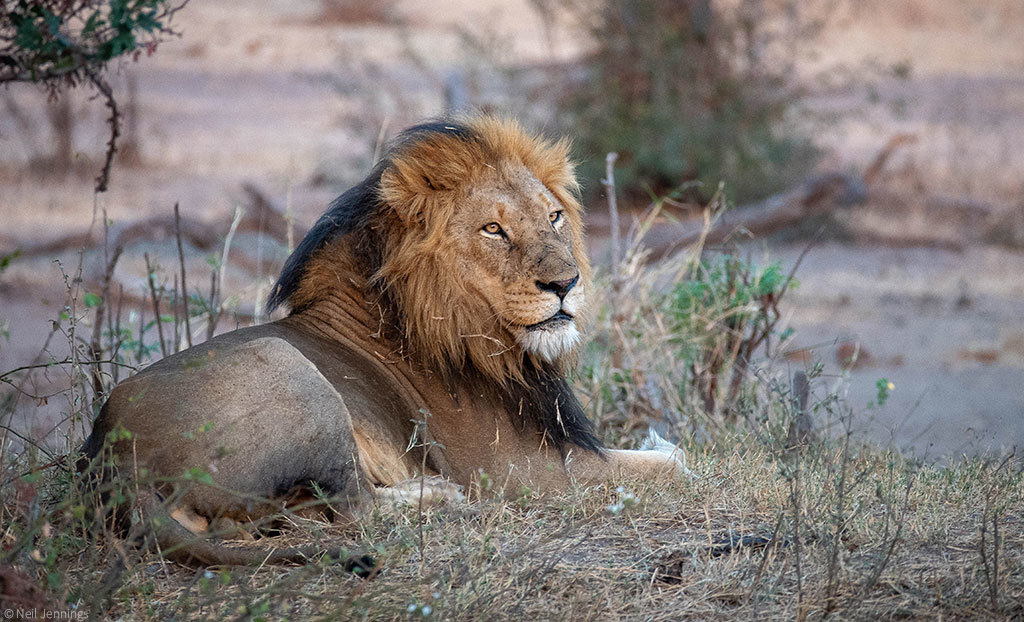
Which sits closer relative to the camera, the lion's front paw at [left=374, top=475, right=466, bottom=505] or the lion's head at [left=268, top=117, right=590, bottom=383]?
the lion's front paw at [left=374, top=475, right=466, bottom=505]

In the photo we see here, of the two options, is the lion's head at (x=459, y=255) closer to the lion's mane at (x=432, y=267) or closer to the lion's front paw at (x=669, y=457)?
the lion's mane at (x=432, y=267)

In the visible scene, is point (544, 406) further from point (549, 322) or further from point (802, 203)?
point (802, 203)

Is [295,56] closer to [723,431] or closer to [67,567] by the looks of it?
[723,431]

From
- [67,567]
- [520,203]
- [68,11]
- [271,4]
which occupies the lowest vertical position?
[67,567]

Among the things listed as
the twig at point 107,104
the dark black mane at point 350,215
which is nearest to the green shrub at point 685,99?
the twig at point 107,104

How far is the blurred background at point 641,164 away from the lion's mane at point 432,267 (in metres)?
1.17

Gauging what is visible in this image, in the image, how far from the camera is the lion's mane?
3.88 m

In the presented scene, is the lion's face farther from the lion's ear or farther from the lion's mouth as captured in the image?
the lion's ear

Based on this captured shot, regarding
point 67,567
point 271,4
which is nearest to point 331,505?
point 67,567

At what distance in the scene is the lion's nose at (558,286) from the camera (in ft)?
12.5

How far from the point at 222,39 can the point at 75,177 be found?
7.10m

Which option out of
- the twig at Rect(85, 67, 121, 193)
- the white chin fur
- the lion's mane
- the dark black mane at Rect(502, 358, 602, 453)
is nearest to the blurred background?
the twig at Rect(85, 67, 121, 193)

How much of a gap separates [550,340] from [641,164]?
877cm

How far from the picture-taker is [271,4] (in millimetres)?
21812
